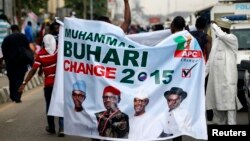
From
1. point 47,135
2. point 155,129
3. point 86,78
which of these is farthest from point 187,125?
point 47,135

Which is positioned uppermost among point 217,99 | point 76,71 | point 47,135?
point 76,71

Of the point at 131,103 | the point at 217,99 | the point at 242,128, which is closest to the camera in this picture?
the point at 242,128

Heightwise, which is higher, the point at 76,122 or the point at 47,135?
the point at 76,122

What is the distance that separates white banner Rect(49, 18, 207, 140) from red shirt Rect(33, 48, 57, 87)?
304 cm

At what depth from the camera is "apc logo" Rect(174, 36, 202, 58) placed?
323 inches

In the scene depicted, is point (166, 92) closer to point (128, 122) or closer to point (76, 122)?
point (128, 122)

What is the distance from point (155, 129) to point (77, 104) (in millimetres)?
930

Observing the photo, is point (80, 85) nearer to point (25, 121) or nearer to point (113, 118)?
point (113, 118)

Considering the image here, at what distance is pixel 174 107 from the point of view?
8.05m

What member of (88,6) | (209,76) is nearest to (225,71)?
(209,76)

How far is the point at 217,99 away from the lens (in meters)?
9.73

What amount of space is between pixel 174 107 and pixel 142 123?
1.29 ft

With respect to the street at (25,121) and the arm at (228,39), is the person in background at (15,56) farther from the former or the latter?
the arm at (228,39)

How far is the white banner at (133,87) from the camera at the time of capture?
8.01 meters
